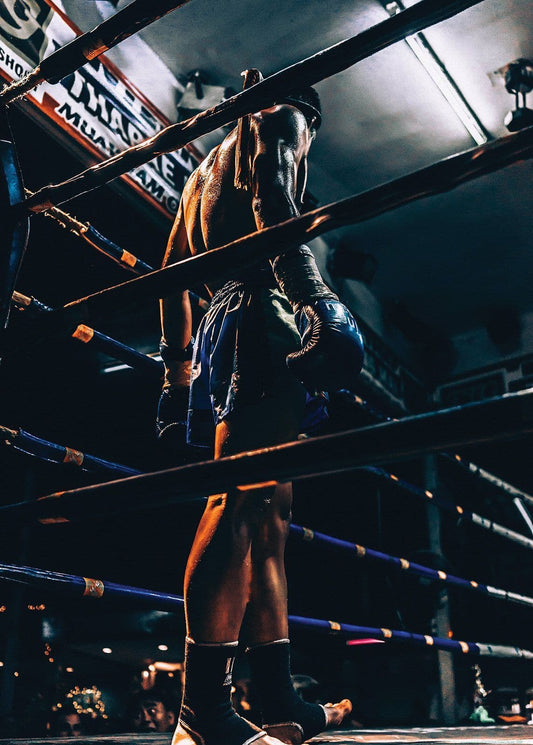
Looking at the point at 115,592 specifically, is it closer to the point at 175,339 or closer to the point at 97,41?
the point at 175,339

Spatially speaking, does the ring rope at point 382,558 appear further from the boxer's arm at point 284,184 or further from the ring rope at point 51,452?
the boxer's arm at point 284,184

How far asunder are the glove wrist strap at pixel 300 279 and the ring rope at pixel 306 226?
0.67ft

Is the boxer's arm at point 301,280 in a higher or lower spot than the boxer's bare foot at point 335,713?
higher

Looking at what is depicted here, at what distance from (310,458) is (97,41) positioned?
618mm

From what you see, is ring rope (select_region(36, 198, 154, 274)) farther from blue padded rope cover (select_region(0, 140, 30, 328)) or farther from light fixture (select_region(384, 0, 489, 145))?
light fixture (select_region(384, 0, 489, 145))

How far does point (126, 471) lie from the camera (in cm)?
134

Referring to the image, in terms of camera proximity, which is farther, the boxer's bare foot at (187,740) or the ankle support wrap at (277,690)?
the ankle support wrap at (277,690)

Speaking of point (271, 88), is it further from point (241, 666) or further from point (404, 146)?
point (241, 666)

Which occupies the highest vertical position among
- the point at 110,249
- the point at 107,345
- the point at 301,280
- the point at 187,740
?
the point at 110,249

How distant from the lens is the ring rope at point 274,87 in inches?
25.3

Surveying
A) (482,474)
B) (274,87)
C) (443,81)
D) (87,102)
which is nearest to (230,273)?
(274,87)

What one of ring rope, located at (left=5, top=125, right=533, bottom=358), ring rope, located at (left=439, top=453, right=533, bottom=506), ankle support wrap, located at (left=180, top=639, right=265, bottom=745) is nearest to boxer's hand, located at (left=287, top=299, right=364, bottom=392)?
ring rope, located at (left=5, top=125, right=533, bottom=358)

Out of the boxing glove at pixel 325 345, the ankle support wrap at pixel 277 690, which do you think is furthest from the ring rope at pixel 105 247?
the ankle support wrap at pixel 277 690

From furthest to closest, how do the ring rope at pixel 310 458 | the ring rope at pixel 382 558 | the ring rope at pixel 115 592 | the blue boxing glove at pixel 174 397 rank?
the ring rope at pixel 382 558, the blue boxing glove at pixel 174 397, the ring rope at pixel 115 592, the ring rope at pixel 310 458
